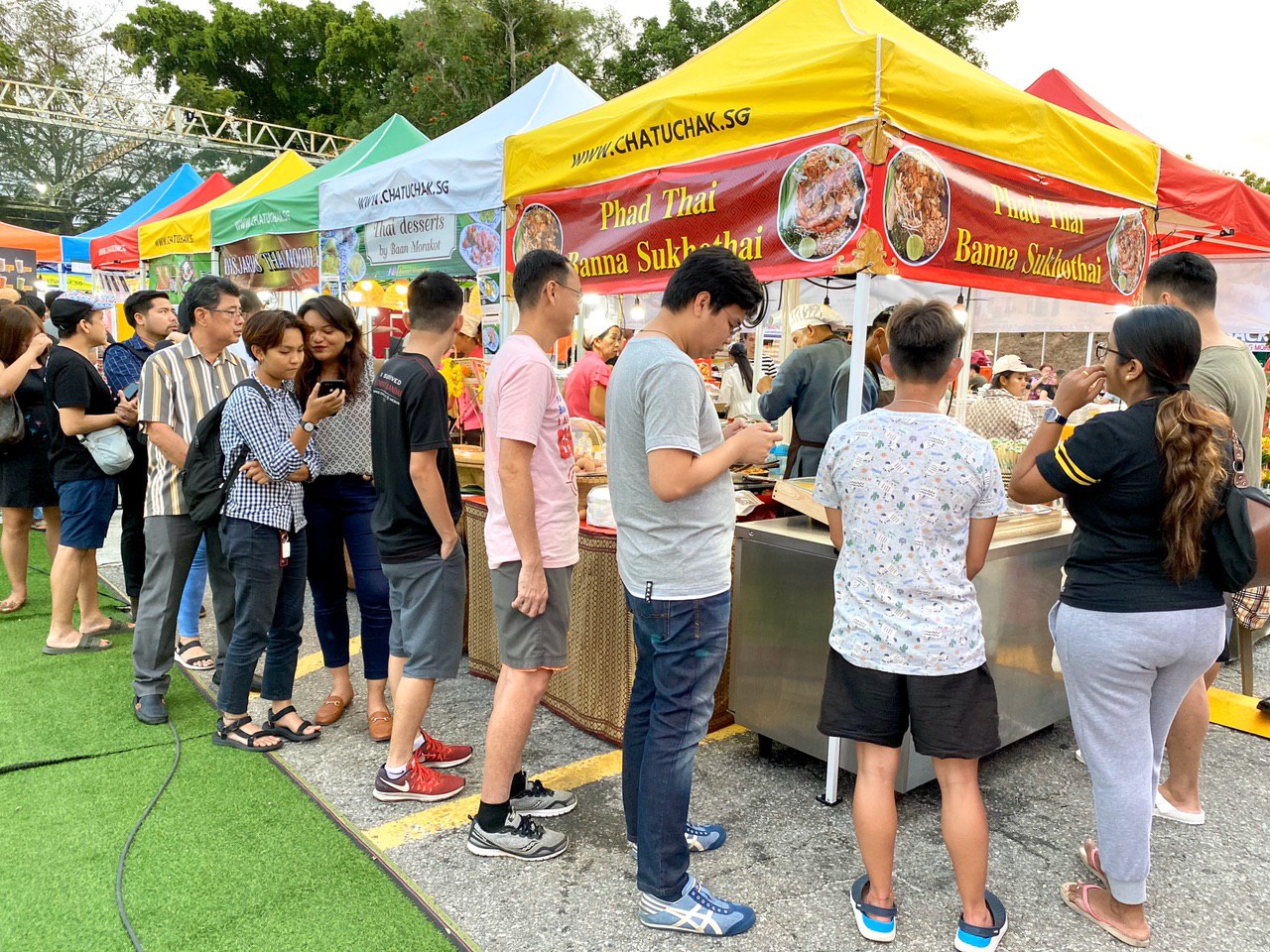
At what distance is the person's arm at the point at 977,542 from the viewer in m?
2.02

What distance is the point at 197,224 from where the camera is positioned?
8.05 metres

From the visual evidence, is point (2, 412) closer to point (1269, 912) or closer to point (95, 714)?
point (95, 714)

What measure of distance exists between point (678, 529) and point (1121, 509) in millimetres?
1121

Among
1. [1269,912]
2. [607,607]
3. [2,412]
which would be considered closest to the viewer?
[1269,912]

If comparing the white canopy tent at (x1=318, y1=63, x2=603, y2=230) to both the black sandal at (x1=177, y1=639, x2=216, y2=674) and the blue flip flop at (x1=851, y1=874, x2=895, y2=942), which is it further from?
the blue flip flop at (x1=851, y1=874, x2=895, y2=942)

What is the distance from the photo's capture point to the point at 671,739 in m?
2.14

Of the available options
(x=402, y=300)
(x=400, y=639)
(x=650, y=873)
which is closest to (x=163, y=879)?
(x=400, y=639)

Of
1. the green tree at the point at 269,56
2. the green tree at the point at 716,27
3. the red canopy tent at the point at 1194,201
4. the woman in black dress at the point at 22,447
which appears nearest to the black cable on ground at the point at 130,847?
the woman in black dress at the point at 22,447

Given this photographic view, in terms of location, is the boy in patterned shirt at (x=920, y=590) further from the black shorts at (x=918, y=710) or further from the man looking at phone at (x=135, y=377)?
the man looking at phone at (x=135, y=377)

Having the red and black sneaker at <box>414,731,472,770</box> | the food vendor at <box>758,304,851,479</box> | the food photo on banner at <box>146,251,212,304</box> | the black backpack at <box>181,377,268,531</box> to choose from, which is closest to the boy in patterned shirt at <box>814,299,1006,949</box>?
the red and black sneaker at <box>414,731,472,770</box>

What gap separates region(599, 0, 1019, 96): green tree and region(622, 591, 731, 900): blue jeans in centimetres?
2240

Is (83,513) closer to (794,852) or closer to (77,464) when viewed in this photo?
(77,464)

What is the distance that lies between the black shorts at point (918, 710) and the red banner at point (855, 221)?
1399mm

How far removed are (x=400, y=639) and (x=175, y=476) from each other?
4.54 ft
